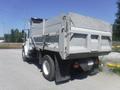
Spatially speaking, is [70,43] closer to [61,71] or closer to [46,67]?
[61,71]

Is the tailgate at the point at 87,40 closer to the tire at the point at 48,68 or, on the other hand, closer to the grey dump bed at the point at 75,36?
the grey dump bed at the point at 75,36

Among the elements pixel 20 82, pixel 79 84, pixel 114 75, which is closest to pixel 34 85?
pixel 20 82

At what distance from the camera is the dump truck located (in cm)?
574

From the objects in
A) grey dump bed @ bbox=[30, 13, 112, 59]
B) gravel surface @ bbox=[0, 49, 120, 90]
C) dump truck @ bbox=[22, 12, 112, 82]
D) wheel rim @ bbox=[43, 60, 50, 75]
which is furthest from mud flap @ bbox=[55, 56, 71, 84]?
wheel rim @ bbox=[43, 60, 50, 75]

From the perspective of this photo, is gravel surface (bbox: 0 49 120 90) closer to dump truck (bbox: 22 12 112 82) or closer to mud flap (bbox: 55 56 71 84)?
mud flap (bbox: 55 56 71 84)

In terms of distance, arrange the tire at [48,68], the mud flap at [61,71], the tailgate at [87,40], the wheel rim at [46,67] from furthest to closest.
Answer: the wheel rim at [46,67] < the tire at [48,68] < the mud flap at [61,71] < the tailgate at [87,40]

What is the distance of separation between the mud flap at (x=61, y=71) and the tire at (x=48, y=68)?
0.85ft

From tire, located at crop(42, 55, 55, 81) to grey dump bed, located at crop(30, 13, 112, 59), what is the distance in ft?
1.37

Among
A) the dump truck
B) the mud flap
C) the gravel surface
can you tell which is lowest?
the gravel surface

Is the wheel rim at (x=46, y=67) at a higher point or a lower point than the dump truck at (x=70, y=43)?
lower

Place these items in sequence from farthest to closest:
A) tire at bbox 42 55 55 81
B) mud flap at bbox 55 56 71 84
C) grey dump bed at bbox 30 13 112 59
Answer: tire at bbox 42 55 55 81 < mud flap at bbox 55 56 71 84 < grey dump bed at bbox 30 13 112 59

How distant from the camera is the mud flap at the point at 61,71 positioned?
621cm

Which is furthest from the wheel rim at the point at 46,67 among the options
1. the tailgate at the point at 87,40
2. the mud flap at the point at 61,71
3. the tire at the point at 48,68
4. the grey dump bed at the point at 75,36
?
the tailgate at the point at 87,40

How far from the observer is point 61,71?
630 cm
